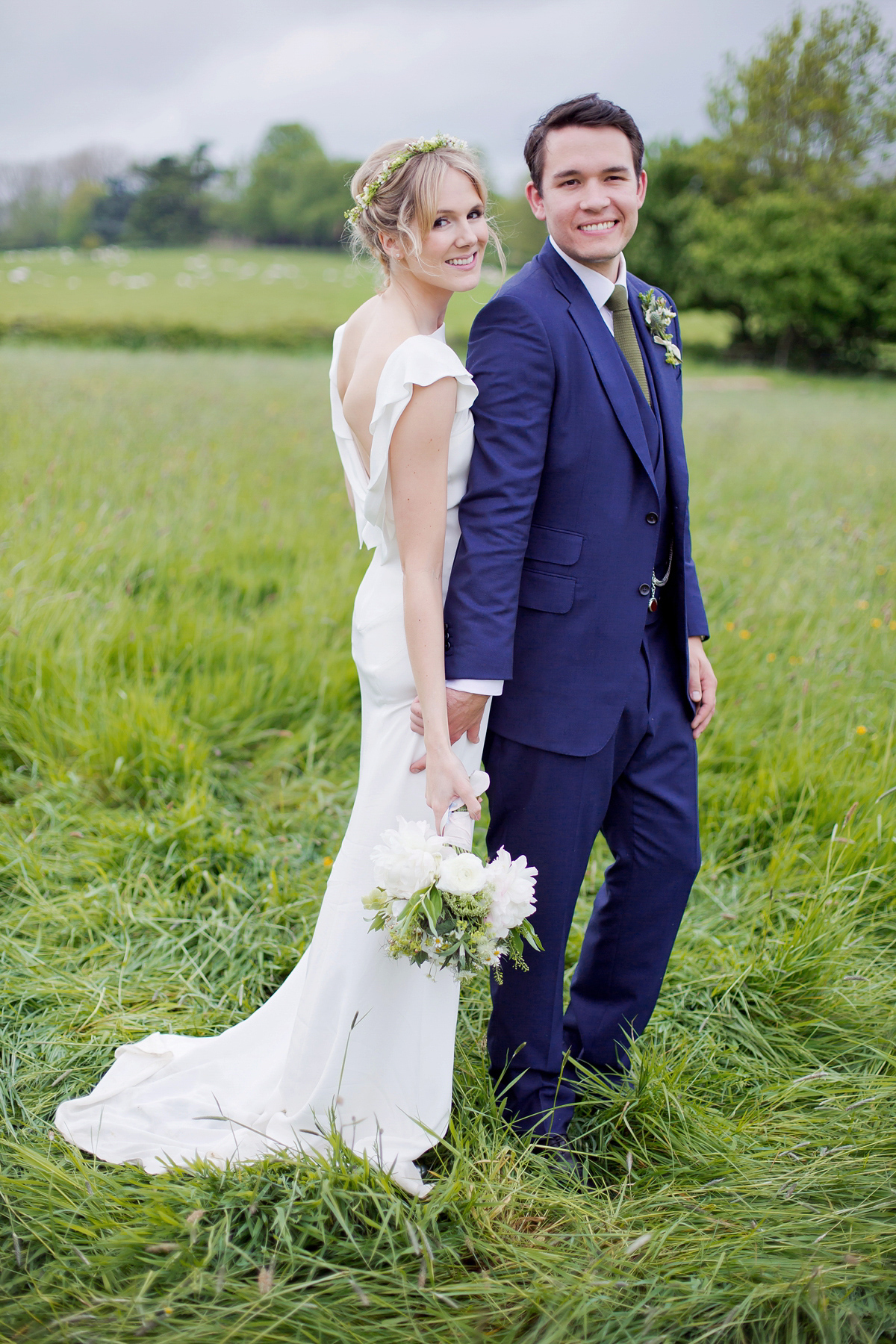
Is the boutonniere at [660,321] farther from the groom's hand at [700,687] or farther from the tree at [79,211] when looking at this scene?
the tree at [79,211]

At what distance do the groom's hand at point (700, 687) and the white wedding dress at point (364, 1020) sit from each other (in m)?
0.64

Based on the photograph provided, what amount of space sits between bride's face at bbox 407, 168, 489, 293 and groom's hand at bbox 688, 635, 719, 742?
1068 millimetres

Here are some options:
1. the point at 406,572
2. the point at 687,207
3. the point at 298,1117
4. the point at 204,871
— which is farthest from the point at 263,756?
the point at 687,207

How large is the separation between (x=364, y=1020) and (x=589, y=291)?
182cm

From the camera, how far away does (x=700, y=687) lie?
7.63 feet

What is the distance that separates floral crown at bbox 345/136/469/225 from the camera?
6.30ft

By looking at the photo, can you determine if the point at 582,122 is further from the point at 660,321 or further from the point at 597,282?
the point at 660,321

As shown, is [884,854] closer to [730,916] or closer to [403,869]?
[730,916]

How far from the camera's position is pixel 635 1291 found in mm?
1759

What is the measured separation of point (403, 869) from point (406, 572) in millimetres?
635

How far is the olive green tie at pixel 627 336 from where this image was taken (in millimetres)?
2145

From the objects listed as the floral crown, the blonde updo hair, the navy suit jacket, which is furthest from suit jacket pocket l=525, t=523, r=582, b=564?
the floral crown

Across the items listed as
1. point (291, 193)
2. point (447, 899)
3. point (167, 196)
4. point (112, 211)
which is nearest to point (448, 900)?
point (447, 899)

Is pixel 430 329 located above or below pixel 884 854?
above
